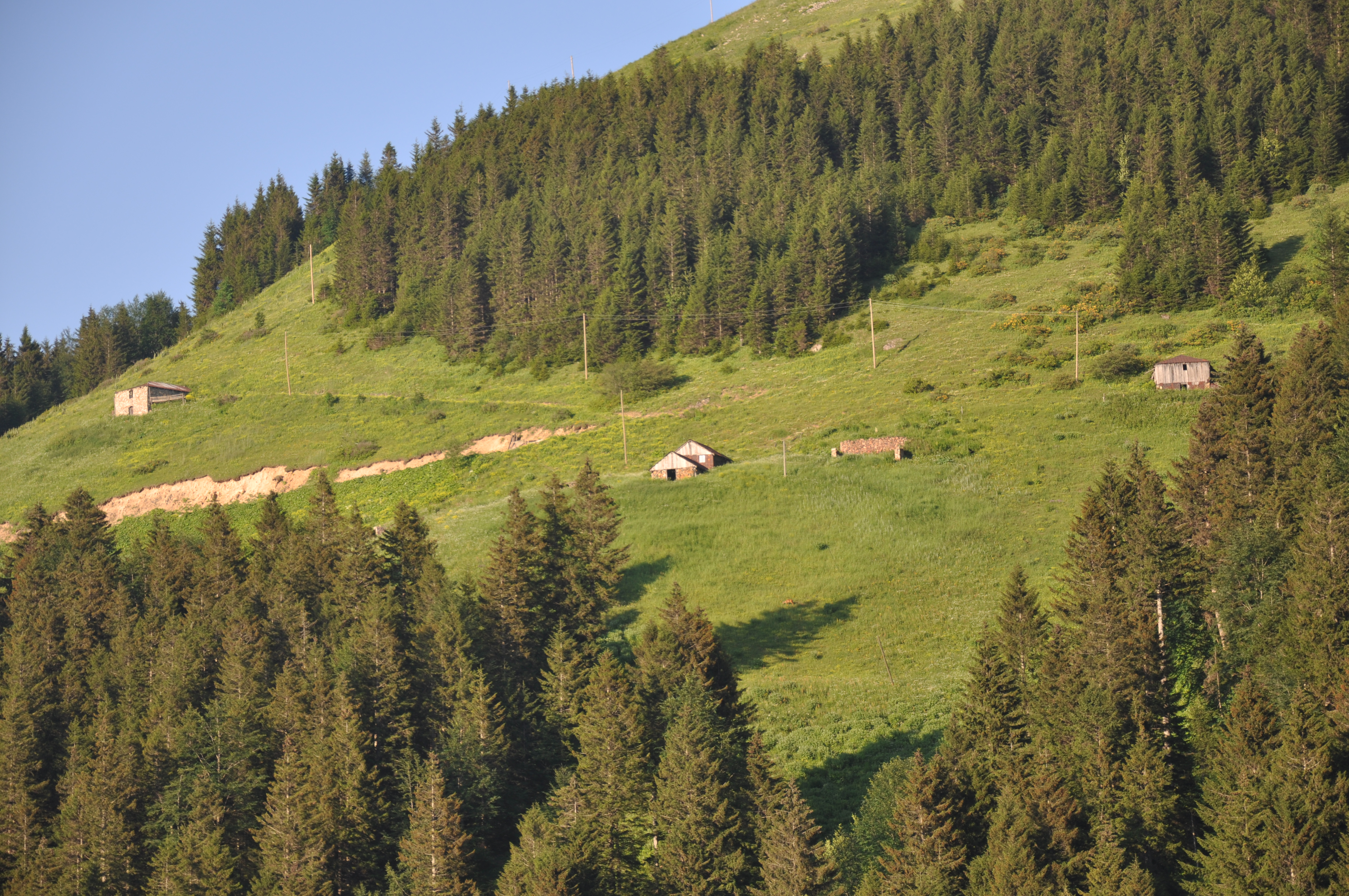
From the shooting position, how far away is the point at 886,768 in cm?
3578

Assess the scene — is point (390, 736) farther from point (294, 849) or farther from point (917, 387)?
point (917, 387)

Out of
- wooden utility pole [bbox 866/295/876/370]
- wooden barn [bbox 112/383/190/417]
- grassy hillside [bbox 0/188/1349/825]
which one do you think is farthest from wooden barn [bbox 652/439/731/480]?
wooden barn [bbox 112/383/190/417]

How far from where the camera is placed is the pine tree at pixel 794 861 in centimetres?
3203

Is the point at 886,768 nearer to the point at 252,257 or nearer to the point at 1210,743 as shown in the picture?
the point at 1210,743

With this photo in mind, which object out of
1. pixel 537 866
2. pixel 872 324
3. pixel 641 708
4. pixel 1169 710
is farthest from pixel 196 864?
pixel 872 324

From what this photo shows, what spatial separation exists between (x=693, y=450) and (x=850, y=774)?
38.3 m

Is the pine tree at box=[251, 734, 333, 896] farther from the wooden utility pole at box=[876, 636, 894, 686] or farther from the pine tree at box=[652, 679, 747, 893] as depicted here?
the wooden utility pole at box=[876, 636, 894, 686]

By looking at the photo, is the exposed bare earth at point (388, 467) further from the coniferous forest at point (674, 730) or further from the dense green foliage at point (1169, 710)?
the dense green foliage at point (1169, 710)

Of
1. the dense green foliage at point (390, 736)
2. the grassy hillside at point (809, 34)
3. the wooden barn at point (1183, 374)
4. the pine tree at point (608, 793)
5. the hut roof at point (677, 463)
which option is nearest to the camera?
the pine tree at point (608, 793)

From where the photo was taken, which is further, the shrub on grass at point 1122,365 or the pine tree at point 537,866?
the shrub on grass at point 1122,365

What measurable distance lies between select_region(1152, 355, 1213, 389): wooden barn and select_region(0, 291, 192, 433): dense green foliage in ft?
444

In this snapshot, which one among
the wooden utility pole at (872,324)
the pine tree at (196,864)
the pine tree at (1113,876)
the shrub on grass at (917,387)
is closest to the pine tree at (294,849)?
the pine tree at (196,864)

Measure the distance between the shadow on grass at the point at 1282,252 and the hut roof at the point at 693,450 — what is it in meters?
52.7

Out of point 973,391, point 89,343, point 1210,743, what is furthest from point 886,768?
point 89,343
